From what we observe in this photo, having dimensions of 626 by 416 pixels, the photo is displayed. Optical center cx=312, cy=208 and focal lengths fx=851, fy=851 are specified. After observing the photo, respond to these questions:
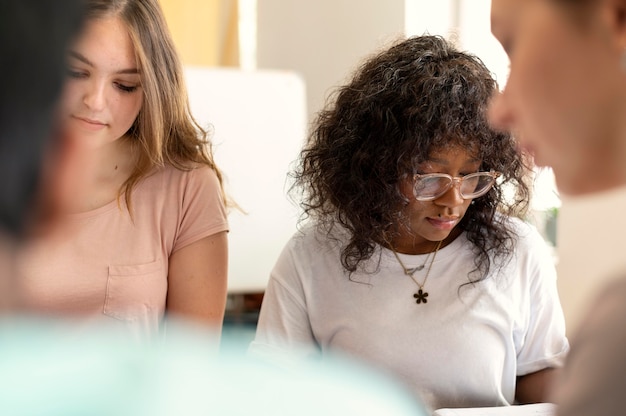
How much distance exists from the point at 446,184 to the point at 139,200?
0.62 metres

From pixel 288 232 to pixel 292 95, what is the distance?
424 mm

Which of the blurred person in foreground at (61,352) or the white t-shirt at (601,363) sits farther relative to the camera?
the white t-shirt at (601,363)

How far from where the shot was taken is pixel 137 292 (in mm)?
1609

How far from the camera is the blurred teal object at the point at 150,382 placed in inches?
14.1

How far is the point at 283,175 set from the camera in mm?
2602

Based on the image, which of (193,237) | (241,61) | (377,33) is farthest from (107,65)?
(241,61)

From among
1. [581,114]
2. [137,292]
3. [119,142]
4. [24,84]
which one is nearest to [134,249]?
[137,292]

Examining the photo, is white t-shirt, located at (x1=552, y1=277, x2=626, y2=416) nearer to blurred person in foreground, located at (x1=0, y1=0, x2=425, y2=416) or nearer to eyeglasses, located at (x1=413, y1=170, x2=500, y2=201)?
blurred person in foreground, located at (x1=0, y1=0, x2=425, y2=416)

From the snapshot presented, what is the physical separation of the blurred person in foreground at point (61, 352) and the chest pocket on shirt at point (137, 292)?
3.89ft

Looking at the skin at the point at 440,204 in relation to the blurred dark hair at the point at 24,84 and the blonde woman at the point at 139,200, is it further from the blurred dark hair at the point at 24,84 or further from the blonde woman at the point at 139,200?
the blurred dark hair at the point at 24,84

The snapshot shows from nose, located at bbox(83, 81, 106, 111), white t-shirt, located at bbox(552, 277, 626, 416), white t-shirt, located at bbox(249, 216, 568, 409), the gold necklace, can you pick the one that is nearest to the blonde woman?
nose, located at bbox(83, 81, 106, 111)

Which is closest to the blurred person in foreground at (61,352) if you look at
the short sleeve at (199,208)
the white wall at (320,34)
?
the short sleeve at (199,208)

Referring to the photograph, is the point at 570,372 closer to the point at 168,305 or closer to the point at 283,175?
the point at 168,305

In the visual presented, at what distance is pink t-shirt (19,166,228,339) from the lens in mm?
1569
